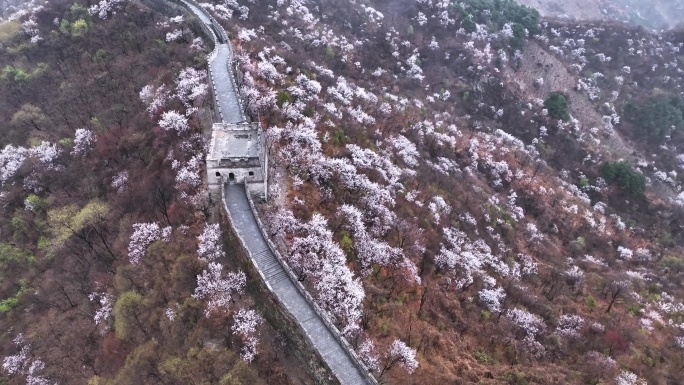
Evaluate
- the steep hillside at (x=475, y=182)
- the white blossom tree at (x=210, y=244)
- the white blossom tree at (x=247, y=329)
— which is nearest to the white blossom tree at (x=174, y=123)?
the steep hillside at (x=475, y=182)

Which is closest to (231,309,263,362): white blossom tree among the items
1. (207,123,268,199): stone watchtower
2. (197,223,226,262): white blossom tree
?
(197,223,226,262): white blossom tree

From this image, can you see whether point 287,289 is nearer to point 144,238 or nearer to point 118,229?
point 144,238

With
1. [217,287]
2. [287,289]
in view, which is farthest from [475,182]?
[217,287]

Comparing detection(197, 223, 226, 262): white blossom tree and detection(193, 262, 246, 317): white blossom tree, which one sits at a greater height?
detection(197, 223, 226, 262): white blossom tree

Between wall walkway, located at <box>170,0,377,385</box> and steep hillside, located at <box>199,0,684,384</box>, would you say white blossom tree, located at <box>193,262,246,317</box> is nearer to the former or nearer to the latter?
wall walkway, located at <box>170,0,377,385</box>

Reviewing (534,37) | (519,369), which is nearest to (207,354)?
(519,369)

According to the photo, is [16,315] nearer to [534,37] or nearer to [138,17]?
[138,17]

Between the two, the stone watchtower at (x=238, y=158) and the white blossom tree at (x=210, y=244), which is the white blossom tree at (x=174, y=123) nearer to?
the stone watchtower at (x=238, y=158)

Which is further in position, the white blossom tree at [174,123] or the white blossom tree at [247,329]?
the white blossom tree at [174,123]

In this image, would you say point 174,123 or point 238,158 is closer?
point 238,158
